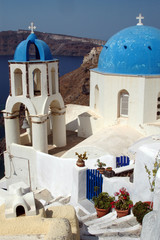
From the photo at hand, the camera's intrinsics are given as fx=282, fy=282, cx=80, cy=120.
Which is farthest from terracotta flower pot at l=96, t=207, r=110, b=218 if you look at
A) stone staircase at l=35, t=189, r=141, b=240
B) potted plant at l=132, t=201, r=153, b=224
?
potted plant at l=132, t=201, r=153, b=224

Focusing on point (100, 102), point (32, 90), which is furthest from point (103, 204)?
point (100, 102)

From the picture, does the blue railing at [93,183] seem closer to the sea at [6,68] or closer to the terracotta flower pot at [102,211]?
the terracotta flower pot at [102,211]

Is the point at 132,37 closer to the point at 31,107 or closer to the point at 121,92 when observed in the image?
the point at 121,92

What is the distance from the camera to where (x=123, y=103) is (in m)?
14.2

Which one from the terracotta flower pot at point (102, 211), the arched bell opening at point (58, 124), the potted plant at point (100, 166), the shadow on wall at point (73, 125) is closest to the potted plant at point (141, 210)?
the terracotta flower pot at point (102, 211)

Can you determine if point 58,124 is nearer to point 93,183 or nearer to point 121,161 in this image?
point 121,161

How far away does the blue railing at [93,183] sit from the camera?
968cm

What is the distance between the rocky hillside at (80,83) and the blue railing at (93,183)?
123 feet

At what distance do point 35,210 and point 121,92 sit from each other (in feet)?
31.9

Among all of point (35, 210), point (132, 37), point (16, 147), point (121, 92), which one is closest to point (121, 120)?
point (121, 92)

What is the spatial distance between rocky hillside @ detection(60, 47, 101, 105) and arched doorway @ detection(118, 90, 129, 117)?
3279cm

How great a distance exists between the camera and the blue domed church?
13289mm

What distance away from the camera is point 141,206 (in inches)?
283

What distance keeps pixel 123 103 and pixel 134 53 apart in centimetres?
250
